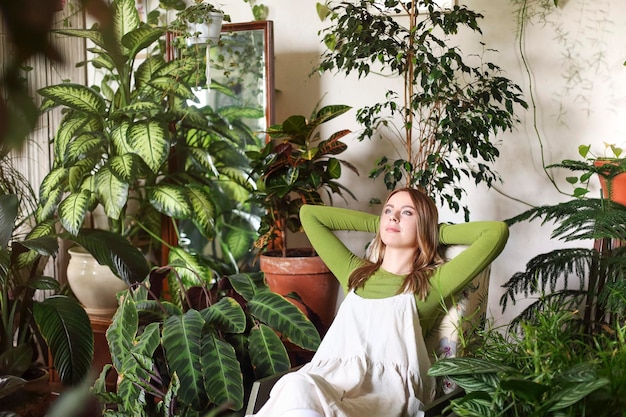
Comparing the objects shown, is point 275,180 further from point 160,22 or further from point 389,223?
point 160,22

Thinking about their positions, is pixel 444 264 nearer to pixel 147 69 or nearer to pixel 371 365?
pixel 371 365

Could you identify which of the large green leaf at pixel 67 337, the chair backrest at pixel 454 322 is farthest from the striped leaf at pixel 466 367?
the large green leaf at pixel 67 337

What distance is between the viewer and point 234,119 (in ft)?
11.2

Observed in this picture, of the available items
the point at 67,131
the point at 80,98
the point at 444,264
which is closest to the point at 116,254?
the point at 67,131

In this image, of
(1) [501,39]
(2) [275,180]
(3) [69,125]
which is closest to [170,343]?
(2) [275,180]

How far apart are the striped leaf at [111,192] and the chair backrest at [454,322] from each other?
1394mm

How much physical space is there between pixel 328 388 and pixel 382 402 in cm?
20

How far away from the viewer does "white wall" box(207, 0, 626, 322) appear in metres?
2.81

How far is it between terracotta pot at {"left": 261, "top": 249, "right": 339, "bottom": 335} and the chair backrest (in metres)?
0.69

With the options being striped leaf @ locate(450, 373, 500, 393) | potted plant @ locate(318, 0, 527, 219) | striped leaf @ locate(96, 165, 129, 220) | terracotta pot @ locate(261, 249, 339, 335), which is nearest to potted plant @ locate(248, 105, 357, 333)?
terracotta pot @ locate(261, 249, 339, 335)

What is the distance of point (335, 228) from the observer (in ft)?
8.54

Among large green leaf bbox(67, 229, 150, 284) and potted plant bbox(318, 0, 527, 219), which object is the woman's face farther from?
large green leaf bbox(67, 229, 150, 284)

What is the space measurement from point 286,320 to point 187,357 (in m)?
0.36

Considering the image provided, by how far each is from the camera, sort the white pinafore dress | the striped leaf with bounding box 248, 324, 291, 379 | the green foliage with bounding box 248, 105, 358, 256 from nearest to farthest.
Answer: the white pinafore dress < the striped leaf with bounding box 248, 324, 291, 379 < the green foliage with bounding box 248, 105, 358, 256
